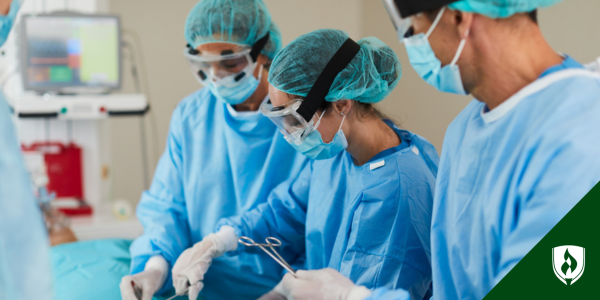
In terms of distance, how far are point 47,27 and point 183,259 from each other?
1.74 metres

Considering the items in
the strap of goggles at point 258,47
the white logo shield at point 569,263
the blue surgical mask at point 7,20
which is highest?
the blue surgical mask at point 7,20

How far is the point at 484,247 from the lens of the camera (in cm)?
89

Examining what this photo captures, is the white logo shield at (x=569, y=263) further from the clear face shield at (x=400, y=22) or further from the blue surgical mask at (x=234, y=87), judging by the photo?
the blue surgical mask at (x=234, y=87)

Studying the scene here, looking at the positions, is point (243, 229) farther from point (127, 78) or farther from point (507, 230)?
point (127, 78)

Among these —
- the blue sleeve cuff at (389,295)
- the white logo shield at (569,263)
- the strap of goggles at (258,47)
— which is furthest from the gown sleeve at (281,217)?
the white logo shield at (569,263)

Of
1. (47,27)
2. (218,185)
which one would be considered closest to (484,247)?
(218,185)

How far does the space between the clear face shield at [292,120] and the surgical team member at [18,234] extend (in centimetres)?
66

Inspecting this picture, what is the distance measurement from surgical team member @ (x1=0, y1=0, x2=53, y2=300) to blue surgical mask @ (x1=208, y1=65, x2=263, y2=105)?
98 cm

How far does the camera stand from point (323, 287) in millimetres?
1133

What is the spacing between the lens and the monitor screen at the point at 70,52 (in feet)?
8.40

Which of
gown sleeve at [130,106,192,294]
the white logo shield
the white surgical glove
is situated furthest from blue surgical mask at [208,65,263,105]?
the white logo shield

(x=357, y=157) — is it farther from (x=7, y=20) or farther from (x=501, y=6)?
(x=7, y=20)

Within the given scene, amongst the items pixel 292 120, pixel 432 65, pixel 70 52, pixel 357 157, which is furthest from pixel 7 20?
pixel 70 52

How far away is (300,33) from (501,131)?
81.7 inches
